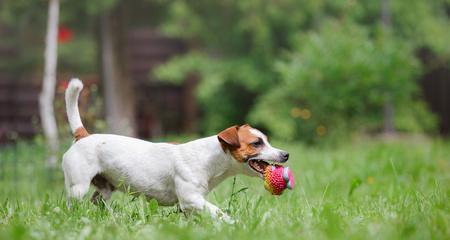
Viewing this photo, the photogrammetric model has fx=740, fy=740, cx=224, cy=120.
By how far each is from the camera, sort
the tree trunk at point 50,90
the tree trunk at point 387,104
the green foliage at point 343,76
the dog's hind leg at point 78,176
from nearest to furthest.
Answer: the dog's hind leg at point 78,176
the tree trunk at point 50,90
the green foliage at point 343,76
the tree trunk at point 387,104

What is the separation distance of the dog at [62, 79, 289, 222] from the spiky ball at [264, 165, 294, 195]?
56 mm

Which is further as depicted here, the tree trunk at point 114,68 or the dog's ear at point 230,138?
the tree trunk at point 114,68

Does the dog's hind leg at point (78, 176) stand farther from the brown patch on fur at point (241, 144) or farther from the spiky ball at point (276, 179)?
the spiky ball at point (276, 179)

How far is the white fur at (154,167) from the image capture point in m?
4.68

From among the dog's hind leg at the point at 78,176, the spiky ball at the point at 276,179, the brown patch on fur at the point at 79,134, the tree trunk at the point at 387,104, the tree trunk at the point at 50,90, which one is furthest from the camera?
the tree trunk at the point at 387,104

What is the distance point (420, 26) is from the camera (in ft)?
48.2

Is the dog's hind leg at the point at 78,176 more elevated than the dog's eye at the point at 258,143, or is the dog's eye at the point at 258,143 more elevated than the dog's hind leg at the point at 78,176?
the dog's eye at the point at 258,143

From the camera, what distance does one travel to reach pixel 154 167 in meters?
4.81

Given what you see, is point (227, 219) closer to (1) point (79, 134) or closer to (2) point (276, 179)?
(2) point (276, 179)

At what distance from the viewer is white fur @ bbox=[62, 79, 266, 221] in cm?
468

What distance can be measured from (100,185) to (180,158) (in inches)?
30.6

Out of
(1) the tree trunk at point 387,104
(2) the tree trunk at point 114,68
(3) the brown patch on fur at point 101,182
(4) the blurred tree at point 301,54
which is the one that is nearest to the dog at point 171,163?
(3) the brown patch on fur at point 101,182

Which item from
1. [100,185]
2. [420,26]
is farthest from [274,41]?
[100,185]

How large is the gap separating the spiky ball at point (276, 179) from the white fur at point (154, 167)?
0.13 m
